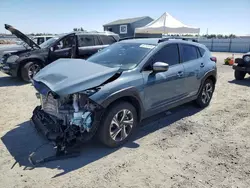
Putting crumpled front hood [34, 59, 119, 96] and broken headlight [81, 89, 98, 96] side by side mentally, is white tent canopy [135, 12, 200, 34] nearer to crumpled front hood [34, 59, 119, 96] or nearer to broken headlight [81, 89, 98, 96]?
crumpled front hood [34, 59, 119, 96]

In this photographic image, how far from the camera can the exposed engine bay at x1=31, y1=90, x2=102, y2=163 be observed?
3.47 metres

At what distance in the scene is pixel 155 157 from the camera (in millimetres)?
3650

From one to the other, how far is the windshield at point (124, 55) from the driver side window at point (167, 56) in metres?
0.19

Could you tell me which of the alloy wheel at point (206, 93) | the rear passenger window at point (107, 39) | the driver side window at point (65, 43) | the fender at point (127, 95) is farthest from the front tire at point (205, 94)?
the driver side window at point (65, 43)

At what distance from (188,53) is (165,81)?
1.21 metres

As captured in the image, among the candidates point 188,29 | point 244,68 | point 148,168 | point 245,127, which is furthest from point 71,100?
point 188,29

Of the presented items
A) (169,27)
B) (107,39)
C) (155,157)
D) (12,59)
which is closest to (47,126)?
(155,157)

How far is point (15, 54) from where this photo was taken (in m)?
8.70

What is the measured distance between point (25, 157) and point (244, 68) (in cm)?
860

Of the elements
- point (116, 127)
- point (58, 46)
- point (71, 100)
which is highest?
point (58, 46)

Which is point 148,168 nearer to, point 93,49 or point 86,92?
point 86,92

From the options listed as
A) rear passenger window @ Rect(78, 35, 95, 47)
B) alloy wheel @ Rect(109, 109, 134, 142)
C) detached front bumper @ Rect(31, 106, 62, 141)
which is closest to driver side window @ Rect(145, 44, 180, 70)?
alloy wheel @ Rect(109, 109, 134, 142)

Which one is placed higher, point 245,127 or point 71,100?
point 71,100

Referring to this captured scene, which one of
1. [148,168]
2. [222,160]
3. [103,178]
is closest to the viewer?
[103,178]
